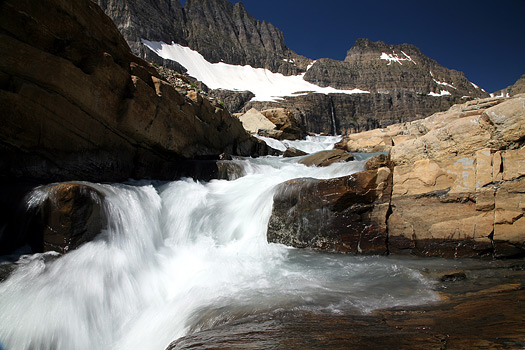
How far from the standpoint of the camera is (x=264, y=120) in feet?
80.5

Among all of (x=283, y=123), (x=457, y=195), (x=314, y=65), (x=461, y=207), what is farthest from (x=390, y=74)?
(x=461, y=207)

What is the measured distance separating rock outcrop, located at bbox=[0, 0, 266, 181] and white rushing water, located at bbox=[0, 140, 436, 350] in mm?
1737

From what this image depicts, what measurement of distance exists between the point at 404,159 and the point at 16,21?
847 cm

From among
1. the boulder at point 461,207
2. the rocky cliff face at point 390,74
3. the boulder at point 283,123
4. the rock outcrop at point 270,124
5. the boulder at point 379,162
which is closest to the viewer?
the boulder at point 461,207

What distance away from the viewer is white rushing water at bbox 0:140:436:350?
3131 millimetres

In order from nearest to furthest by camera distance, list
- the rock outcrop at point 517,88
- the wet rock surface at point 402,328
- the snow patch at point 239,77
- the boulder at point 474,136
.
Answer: the wet rock surface at point 402,328 < the boulder at point 474,136 < the rock outcrop at point 517,88 < the snow patch at point 239,77

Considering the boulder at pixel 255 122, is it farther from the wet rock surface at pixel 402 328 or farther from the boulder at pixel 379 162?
the wet rock surface at pixel 402 328

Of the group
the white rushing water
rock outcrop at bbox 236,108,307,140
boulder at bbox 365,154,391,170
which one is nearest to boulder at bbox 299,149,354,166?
boulder at bbox 365,154,391,170

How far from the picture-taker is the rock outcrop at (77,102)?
17.7 ft

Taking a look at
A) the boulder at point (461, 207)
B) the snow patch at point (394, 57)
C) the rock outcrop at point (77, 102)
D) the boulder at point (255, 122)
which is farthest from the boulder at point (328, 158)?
the snow patch at point (394, 57)

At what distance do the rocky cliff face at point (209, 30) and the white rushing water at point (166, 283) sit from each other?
69.2 metres

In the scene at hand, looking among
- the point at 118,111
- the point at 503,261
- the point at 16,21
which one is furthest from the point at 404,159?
the point at 16,21

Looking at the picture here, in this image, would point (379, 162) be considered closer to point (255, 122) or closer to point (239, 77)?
point (255, 122)

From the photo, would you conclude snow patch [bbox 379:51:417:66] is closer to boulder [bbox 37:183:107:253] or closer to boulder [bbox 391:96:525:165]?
boulder [bbox 391:96:525:165]
